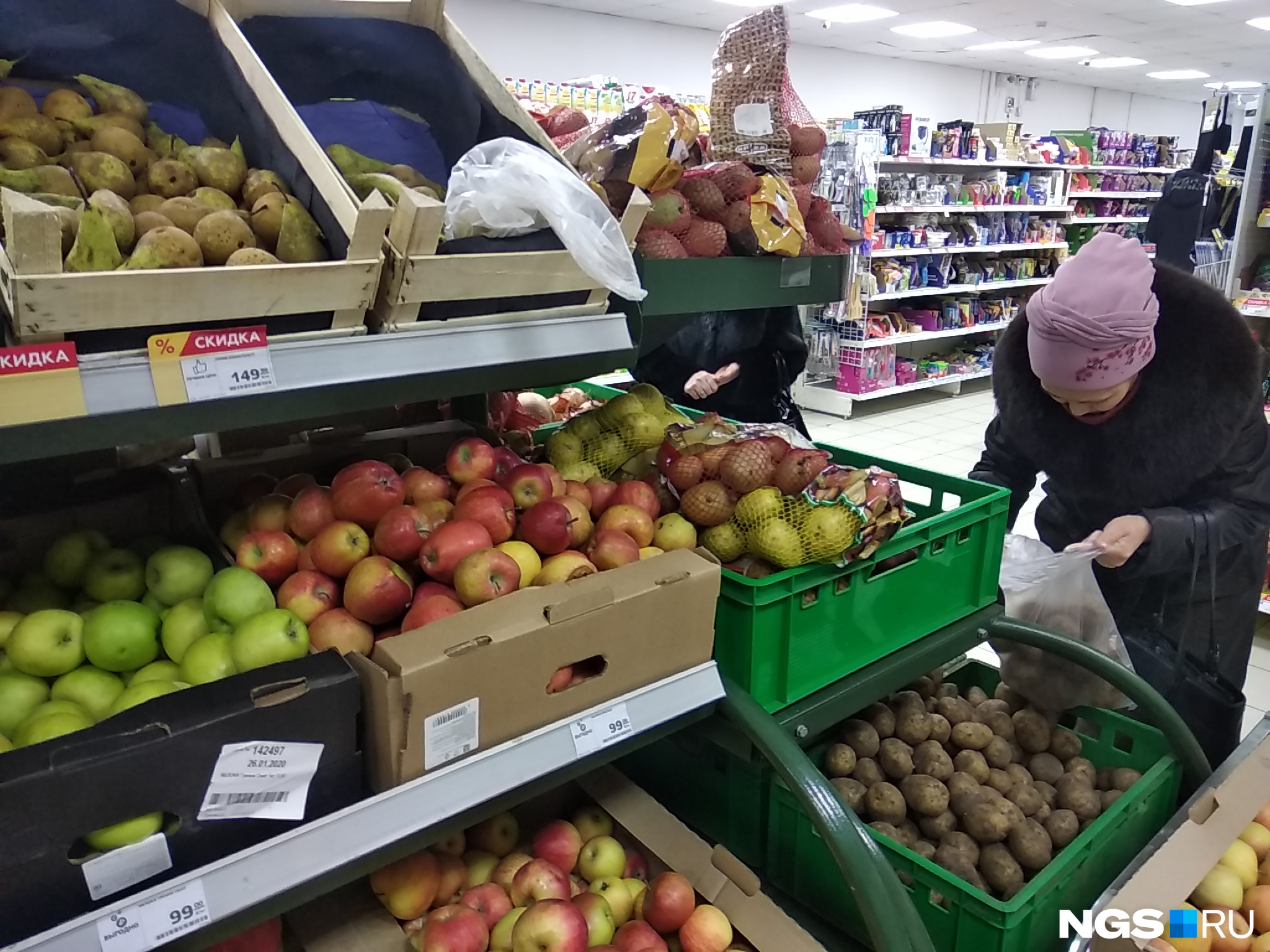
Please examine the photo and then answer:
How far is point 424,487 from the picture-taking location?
4.44ft

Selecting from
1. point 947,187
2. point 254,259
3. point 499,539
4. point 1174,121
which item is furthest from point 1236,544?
point 1174,121

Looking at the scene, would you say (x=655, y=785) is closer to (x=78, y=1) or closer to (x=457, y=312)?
(x=457, y=312)

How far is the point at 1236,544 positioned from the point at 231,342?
2.23m

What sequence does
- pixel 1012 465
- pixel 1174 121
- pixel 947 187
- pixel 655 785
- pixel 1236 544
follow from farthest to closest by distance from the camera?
pixel 1174 121
pixel 947 187
pixel 1012 465
pixel 1236 544
pixel 655 785

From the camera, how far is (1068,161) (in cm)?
966

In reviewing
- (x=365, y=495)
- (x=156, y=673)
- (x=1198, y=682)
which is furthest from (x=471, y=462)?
(x=1198, y=682)

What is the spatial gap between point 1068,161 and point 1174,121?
12424mm

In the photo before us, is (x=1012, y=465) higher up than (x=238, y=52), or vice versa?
(x=238, y=52)

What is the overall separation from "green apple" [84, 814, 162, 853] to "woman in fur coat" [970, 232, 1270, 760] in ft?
5.99

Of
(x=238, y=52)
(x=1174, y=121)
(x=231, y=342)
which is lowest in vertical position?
(x=231, y=342)

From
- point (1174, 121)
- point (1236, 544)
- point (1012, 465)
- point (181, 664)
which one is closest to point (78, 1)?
point (181, 664)

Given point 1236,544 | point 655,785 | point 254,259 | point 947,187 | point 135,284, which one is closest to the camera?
point 135,284

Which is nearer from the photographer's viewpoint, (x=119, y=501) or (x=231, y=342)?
(x=231, y=342)

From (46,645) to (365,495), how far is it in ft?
1.35
